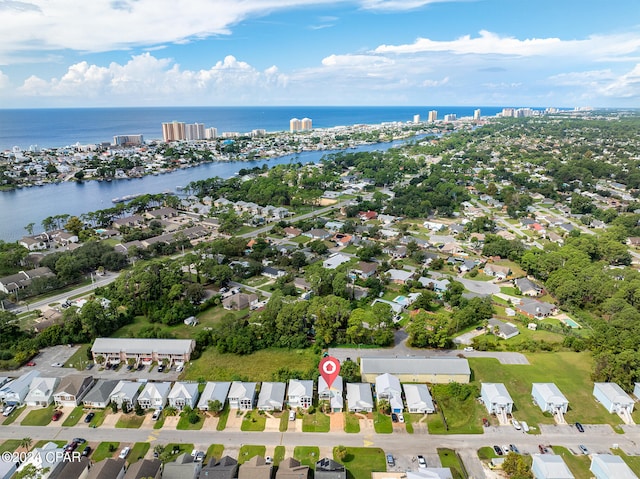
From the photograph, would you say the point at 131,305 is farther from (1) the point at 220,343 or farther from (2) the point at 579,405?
(2) the point at 579,405

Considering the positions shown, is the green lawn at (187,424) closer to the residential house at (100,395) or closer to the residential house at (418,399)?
the residential house at (100,395)

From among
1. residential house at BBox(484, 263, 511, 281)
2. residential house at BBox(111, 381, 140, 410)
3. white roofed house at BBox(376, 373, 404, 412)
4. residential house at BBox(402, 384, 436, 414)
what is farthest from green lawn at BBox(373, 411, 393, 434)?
Answer: residential house at BBox(484, 263, 511, 281)

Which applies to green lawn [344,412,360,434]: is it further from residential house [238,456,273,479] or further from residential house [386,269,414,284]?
residential house [386,269,414,284]

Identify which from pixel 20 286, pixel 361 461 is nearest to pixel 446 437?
pixel 361 461

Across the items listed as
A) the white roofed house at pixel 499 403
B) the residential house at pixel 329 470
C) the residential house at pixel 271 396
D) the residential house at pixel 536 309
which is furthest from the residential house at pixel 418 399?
the residential house at pixel 536 309

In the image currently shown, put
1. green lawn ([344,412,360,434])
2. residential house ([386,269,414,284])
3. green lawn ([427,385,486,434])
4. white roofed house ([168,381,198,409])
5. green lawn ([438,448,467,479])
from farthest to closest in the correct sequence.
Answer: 1. residential house ([386,269,414,284])
2. white roofed house ([168,381,198,409])
3. green lawn ([427,385,486,434])
4. green lawn ([344,412,360,434])
5. green lawn ([438,448,467,479])

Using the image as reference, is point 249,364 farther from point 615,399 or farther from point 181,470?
point 615,399

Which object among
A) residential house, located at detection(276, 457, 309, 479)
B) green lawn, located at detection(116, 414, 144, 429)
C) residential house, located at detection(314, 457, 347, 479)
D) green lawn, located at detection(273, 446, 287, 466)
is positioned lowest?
green lawn, located at detection(116, 414, 144, 429)
